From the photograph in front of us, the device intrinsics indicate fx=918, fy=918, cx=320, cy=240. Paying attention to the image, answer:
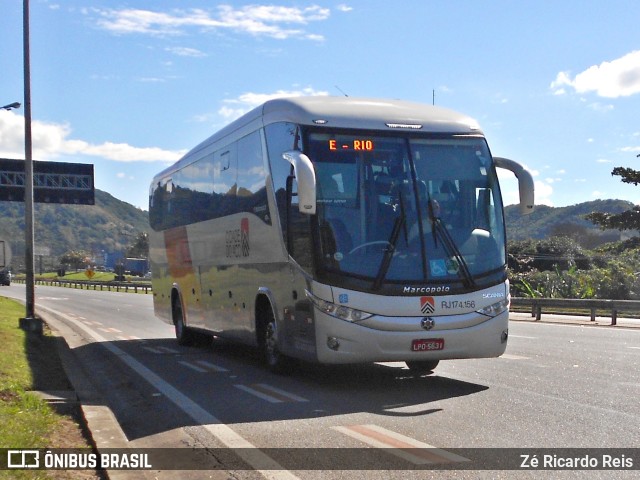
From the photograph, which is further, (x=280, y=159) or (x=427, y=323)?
(x=280, y=159)

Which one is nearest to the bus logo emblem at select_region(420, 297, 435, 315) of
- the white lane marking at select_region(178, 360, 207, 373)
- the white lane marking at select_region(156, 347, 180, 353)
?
the white lane marking at select_region(178, 360, 207, 373)

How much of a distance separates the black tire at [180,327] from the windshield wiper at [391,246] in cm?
886

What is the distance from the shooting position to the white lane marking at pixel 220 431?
6922mm

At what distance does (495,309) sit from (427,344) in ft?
3.60

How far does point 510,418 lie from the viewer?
896 cm

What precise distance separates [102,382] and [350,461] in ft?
23.0

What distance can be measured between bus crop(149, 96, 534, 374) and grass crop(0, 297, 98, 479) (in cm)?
311

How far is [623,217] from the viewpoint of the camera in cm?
5088

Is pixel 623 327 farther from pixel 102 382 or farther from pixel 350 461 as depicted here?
pixel 350 461

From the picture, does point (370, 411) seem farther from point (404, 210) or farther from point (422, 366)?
point (422, 366)

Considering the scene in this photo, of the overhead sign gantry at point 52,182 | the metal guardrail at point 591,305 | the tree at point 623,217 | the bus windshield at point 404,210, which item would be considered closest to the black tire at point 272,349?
the bus windshield at point 404,210

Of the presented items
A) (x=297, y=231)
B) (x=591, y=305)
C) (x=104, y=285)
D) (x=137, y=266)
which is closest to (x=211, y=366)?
(x=297, y=231)

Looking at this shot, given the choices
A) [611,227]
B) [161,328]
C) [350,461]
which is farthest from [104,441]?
[611,227]

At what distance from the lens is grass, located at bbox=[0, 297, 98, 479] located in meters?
7.78
